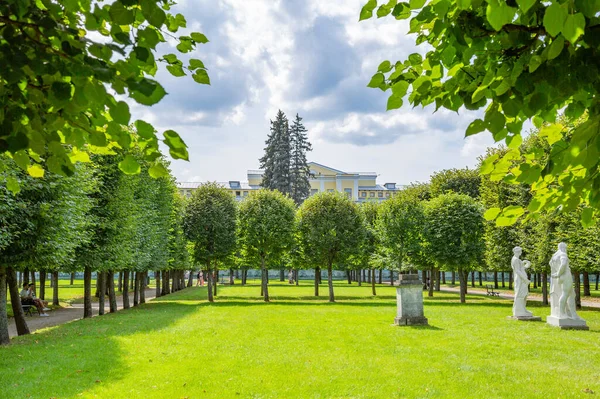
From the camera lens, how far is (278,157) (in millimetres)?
64438

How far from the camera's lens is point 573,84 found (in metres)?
2.37

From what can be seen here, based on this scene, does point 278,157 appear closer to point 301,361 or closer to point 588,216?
point 301,361

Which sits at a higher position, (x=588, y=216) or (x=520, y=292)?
(x=588, y=216)

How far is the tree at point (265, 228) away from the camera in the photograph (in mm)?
31812

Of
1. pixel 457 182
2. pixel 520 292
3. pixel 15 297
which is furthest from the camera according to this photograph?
pixel 457 182

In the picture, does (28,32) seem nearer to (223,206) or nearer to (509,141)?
(509,141)

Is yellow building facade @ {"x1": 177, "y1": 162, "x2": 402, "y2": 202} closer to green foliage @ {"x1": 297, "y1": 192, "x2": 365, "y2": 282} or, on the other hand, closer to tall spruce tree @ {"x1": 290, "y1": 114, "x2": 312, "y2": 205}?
tall spruce tree @ {"x1": 290, "y1": 114, "x2": 312, "y2": 205}

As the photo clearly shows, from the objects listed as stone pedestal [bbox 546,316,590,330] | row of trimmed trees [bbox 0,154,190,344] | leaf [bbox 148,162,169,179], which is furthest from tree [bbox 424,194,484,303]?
leaf [bbox 148,162,169,179]

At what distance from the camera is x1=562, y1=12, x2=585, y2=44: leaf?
1.74m

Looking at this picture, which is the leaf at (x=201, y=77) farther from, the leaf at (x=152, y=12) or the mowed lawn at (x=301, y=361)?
the mowed lawn at (x=301, y=361)

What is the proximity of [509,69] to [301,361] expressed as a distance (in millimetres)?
9785

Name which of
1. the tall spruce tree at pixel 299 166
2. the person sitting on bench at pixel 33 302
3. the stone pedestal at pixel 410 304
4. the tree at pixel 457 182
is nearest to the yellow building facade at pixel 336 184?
the tall spruce tree at pixel 299 166

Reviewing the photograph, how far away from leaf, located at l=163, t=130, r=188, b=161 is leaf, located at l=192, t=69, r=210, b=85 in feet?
2.26

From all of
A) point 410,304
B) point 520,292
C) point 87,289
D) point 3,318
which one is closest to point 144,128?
point 3,318
